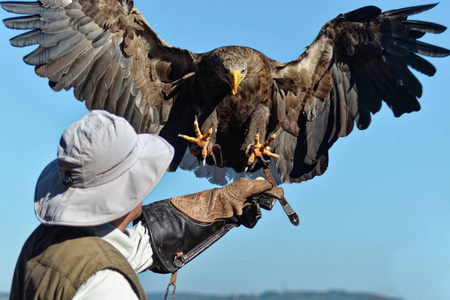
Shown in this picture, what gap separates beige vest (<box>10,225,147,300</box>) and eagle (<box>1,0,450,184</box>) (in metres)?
3.36

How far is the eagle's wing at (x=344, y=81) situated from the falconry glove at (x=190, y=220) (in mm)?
3015

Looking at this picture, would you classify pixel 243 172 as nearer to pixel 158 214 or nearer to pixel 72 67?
pixel 72 67

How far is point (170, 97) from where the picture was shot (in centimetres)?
591

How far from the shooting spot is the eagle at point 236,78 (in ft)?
17.4

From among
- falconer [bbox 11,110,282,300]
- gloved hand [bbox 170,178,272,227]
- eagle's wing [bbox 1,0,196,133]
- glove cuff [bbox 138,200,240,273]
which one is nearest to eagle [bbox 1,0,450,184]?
eagle's wing [bbox 1,0,196,133]

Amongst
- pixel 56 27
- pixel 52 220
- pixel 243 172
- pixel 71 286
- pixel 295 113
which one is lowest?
pixel 71 286

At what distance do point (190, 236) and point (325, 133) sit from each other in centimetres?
339

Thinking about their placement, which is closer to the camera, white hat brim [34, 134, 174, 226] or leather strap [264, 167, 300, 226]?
white hat brim [34, 134, 174, 226]

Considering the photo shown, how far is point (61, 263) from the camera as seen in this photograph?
1792mm

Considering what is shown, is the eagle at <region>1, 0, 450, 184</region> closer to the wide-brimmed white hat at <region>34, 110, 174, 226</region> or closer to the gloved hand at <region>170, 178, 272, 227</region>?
the gloved hand at <region>170, 178, 272, 227</region>

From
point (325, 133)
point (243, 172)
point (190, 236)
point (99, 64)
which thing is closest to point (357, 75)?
point (325, 133)

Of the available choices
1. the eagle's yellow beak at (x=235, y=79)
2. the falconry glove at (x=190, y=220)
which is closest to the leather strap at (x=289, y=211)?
the falconry glove at (x=190, y=220)

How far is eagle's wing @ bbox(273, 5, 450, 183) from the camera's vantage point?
18.0ft

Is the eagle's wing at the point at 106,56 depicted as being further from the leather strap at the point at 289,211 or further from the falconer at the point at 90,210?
the falconer at the point at 90,210
